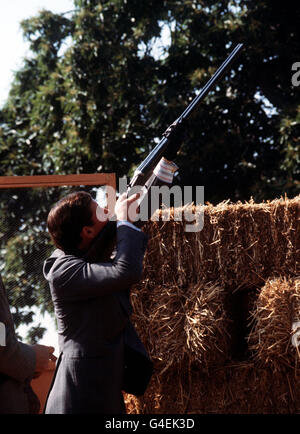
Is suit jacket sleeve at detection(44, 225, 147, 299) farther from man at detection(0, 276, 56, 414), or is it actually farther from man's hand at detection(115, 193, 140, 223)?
man at detection(0, 276, 56, 414)

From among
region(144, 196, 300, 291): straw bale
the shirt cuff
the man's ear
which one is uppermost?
the shirt cuff

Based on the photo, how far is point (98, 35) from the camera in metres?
11.7

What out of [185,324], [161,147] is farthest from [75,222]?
[185,324]

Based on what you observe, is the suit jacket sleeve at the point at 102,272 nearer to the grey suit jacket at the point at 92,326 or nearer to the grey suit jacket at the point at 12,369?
the grey suit jacket at the point at 92,326

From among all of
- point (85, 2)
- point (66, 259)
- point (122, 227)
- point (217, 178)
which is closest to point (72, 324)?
point (66, 259)

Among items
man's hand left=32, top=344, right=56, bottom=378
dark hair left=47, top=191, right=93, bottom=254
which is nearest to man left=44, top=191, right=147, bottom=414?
dark hair left=47, top=191, right=93, bottom=254

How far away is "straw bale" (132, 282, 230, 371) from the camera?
4.02m

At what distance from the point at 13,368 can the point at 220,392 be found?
6.07ft

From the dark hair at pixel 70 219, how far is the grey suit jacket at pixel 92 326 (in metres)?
0.11

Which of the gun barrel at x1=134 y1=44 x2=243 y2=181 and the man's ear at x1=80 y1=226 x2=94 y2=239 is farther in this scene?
the gun barrel at x1=134 y1=44 x2=243 y2=181

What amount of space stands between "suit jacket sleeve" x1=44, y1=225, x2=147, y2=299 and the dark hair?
0.33 feet

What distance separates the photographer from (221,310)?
13.5 ft

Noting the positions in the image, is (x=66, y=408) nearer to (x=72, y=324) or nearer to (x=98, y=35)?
(x=72, y=324)
